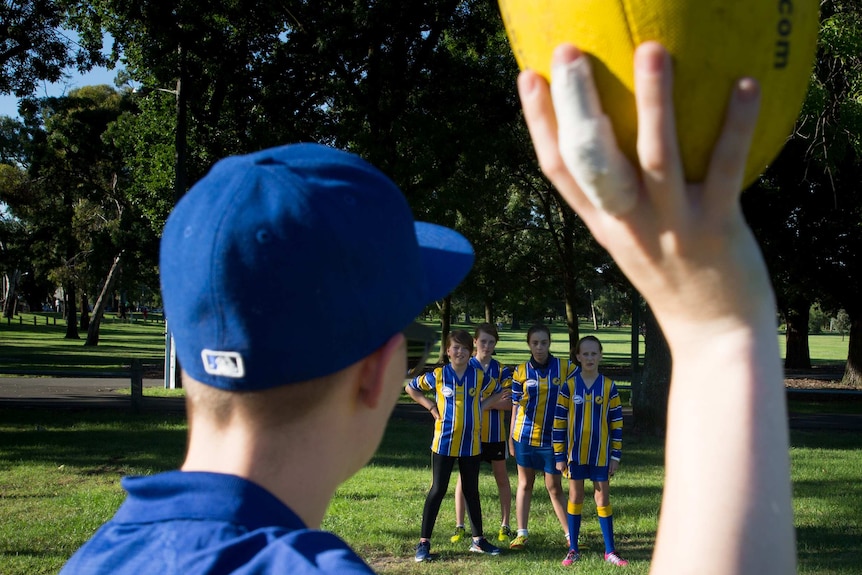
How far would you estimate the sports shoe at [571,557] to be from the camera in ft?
25.6

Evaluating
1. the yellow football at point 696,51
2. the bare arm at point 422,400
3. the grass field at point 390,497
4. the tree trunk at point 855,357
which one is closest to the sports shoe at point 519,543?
the grass field at point 390,497

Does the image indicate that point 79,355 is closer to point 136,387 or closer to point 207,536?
point 136,387

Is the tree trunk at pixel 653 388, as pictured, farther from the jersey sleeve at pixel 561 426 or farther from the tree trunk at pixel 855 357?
the tree trunk at pixel 855 357

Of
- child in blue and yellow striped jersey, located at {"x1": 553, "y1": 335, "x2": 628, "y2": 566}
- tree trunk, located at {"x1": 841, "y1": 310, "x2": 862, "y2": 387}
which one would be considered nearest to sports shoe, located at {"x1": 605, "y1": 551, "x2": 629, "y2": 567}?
child in blue and yellow striped jersey, located at {"x1": 553, "y1": 335, "x2": 628, "y2": 566}

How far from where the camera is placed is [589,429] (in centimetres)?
835

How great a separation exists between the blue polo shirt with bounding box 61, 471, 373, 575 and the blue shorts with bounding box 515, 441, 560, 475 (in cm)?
762

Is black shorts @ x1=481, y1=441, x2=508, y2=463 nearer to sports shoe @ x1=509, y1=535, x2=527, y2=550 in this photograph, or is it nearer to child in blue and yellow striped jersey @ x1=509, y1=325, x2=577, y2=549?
child in blue and yellow striped jersey @ x1=509, y1=325, x2=577, y2=549

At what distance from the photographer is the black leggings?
8.10 meters

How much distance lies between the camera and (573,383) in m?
8.52

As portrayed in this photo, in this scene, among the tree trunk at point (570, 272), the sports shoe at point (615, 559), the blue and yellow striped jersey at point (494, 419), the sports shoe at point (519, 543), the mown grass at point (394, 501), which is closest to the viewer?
the sports shoe at point (615, 559)

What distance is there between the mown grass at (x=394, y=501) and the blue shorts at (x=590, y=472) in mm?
698

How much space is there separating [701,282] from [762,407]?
0.57 feet

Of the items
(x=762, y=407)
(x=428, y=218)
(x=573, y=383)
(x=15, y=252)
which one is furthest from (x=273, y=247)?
(x=15, y=252)

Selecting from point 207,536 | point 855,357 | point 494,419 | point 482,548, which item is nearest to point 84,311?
point 855,357
